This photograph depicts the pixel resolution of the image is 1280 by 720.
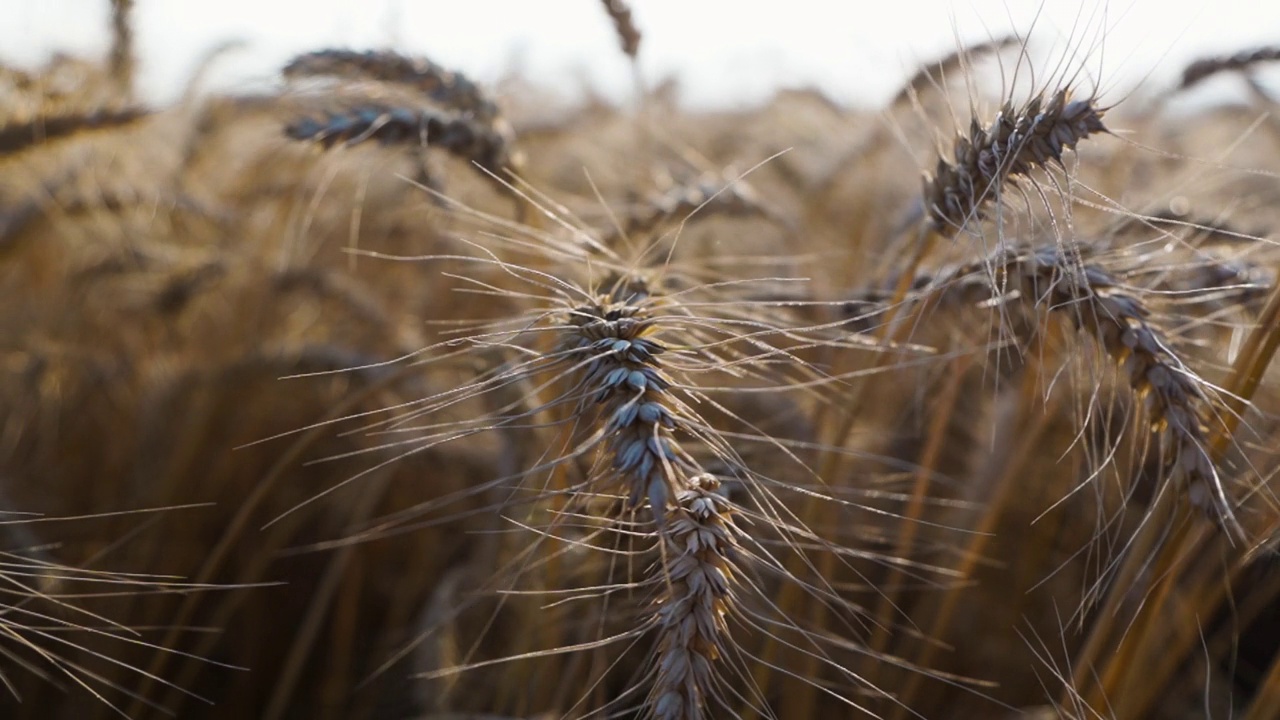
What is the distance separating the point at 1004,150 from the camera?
39.8 inches

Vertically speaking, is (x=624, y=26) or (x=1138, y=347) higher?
(x=624, y=26)

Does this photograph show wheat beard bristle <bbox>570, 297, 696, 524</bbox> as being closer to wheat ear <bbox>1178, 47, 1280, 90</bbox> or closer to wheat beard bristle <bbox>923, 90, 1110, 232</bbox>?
wheat beard bristle <bbox>923, 90, 1110, 232</bbox>

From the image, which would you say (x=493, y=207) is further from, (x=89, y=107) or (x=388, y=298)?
(x=89, y=107)

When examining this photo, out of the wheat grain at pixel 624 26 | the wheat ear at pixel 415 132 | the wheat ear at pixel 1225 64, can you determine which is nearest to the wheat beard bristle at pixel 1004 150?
the wheat ear at pixel 415 132

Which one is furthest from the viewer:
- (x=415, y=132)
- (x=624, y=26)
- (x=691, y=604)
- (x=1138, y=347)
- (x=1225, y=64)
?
(x=624, y=26)

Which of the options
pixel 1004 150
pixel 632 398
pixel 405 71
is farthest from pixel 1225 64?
pixel 632 398

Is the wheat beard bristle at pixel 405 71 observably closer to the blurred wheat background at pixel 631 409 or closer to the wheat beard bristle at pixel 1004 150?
the blurred wheat background at pixel 631 409

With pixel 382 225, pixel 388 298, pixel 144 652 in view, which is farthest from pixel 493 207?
pixel 144 652

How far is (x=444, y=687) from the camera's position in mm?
1513

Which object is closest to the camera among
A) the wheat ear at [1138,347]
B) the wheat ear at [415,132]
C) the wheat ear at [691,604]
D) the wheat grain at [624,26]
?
the wheat ear at [691,604]

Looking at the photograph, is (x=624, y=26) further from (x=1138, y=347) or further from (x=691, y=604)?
(x=691, y=604)

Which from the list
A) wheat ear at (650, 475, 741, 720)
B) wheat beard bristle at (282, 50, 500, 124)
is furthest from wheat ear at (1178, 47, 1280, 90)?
wheat ear at (650, 475, 741, 720)

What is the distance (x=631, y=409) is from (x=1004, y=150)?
0.50 m

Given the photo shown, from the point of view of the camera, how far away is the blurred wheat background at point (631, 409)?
0.96 metres
